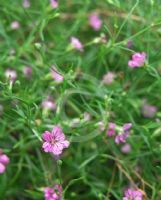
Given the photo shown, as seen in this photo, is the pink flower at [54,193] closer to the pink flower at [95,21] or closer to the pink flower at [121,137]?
the pink flower at [121,137]

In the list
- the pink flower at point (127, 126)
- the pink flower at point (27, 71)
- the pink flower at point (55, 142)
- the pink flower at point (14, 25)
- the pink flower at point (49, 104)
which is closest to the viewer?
the pink flower at point (55, 142)

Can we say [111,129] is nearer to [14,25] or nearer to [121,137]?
[121,137]

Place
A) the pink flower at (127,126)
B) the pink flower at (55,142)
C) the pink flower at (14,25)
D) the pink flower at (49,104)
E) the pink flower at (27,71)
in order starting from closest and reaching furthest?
1. the pink flower at (55,142)
2. the pink flower at (127,126)
3. the pink flower at (49,104)
4. the pink flower at (27,71)
5. the pink flower at (14,25)

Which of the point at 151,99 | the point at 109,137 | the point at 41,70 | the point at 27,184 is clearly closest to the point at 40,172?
the point at 27,184

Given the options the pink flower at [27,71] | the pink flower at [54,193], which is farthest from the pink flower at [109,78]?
the pink flower at [54,193]

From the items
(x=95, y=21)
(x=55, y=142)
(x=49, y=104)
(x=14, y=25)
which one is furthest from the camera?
(x=95, y=21)

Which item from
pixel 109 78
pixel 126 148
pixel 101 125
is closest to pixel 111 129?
pixel 101 125

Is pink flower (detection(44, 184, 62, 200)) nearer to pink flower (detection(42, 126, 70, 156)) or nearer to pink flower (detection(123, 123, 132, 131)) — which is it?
pink flower (detection(42, 126, 70, 156))
